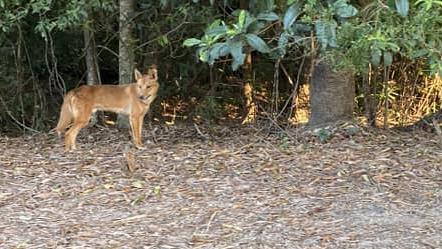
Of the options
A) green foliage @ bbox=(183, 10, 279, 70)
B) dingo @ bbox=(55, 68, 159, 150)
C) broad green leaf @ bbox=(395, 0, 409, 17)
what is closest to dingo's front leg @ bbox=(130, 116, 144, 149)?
dingo @ bbox=(55, 68, 159, 150)

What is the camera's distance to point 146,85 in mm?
8508

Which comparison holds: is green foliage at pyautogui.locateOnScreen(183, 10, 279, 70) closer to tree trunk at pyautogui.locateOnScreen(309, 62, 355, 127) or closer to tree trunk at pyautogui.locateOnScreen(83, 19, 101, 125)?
tree trunk at pyautogui.locateOnScreen(309, 62, 355, 127)

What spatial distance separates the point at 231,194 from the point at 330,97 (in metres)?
2.74

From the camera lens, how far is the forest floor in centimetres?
466

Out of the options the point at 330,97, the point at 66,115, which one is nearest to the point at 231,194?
the point at 330,97

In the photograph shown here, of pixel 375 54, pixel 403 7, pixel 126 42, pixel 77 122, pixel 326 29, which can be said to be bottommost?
pixel 77 122

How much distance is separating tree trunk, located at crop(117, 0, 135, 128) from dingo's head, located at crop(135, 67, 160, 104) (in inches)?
16.1

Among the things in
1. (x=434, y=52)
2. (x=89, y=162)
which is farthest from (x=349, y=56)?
(x=89, y=162)

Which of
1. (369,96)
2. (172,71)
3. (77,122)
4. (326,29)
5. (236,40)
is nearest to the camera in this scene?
(326,29)

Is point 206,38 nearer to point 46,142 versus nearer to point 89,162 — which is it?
point 89,162

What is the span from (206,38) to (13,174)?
124 inches

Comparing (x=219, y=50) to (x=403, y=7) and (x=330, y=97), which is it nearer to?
(x=403, y=7)

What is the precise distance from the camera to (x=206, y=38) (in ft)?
12.8

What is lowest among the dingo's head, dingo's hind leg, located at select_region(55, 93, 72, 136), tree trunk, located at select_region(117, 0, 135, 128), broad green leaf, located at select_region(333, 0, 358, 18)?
dingo's hind leg, located at select_region(55, 93, 72, 136)
